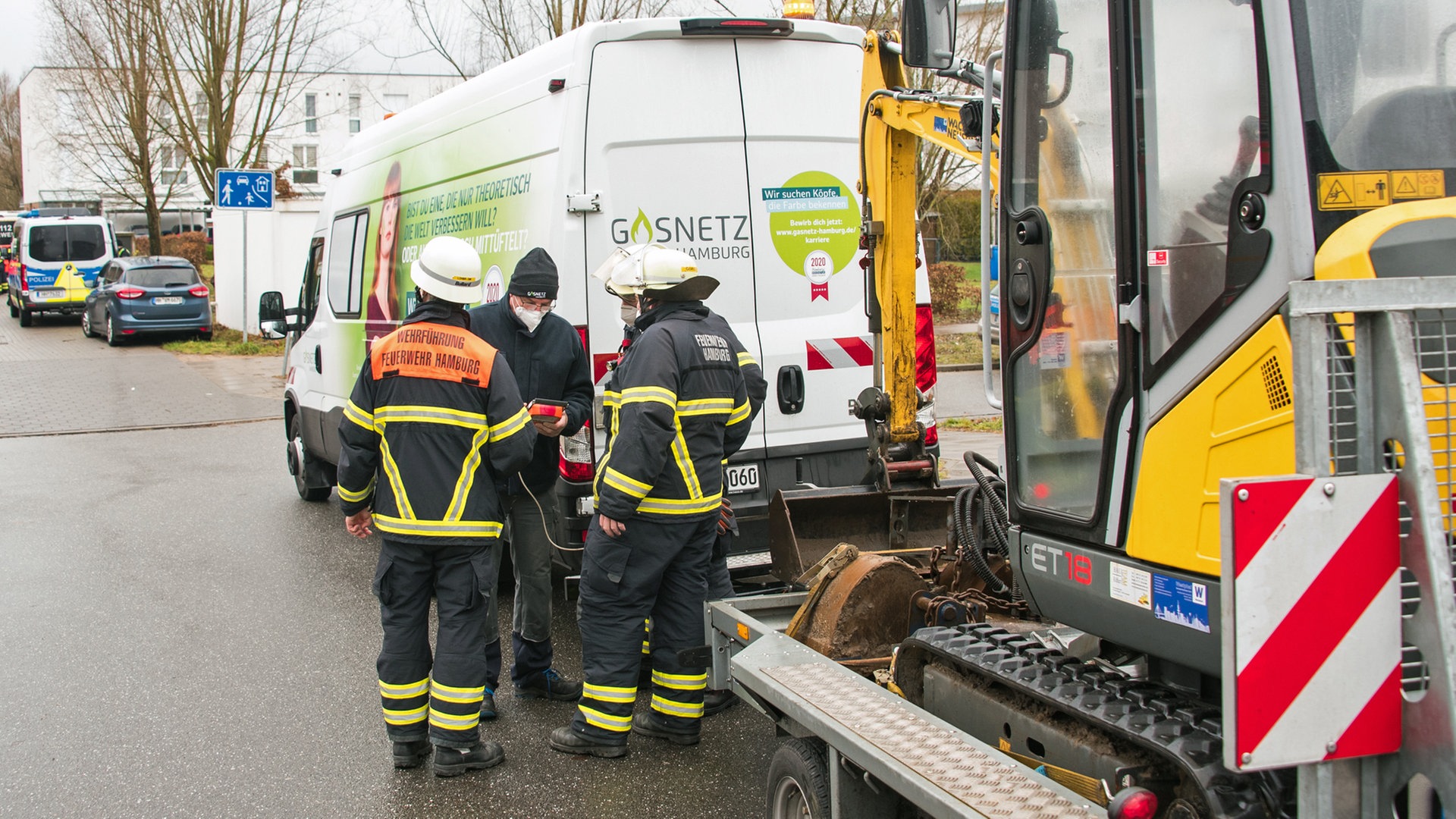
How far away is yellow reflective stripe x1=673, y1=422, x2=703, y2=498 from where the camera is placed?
182 inches

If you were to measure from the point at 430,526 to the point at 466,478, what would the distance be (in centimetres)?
22

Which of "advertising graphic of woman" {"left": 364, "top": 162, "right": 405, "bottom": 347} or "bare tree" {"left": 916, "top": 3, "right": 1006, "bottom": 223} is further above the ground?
"bare tree" {"left": 916, "top": 3, "right": 1006, "bottom": 223}

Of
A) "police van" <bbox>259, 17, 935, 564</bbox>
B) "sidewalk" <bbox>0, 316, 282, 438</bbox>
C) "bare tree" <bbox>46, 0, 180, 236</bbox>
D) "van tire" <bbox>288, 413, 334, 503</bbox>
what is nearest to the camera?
"police van" <bbox>259, 17, 935, 564</bbox>

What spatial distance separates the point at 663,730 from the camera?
4.89 meters

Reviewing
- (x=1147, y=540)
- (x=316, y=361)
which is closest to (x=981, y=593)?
(x=1147, y=540)

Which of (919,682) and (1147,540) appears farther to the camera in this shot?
(919,682)

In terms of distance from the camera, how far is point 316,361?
29.8 feet

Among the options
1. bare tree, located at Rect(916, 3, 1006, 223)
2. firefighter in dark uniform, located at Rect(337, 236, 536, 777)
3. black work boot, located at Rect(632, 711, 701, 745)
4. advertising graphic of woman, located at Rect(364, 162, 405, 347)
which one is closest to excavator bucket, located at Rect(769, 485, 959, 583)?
black work boot, located at Rect(632, 711, 701, 745)

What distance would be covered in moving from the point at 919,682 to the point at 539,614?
2.34m

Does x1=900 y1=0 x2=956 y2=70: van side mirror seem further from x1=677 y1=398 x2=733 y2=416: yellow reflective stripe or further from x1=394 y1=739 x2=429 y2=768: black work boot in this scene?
x1=394 y1=739 x2=429 y2=768: black work boot

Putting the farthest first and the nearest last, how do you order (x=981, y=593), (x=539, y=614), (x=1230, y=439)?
(x=539, y=614)
(x=981, y=593)
(x=1230, y=439)

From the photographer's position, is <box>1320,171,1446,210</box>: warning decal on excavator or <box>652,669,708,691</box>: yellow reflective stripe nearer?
<box>1320,171,1446,210</box>: warning decal on excavator

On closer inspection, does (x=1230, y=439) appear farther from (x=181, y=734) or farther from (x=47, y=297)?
(x=47, y=297)

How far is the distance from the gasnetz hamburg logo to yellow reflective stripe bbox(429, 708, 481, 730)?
2.28 m
